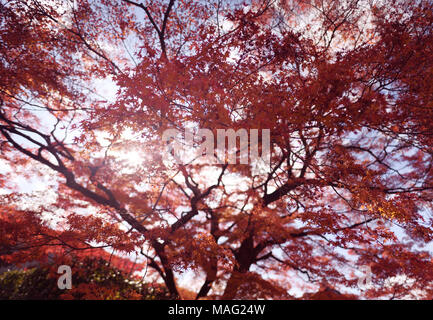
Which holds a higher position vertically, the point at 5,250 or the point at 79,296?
the point at 5,250

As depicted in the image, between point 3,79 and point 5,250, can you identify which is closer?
point 5,250

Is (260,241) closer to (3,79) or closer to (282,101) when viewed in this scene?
(282,101)

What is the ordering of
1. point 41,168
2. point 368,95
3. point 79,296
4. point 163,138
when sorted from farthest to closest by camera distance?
point 41,168
point 79,296
point 163,138
point 368,95

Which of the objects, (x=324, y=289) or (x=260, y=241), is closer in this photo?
(x=324, y=289)

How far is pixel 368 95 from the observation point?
201 inches

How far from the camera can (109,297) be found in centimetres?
734

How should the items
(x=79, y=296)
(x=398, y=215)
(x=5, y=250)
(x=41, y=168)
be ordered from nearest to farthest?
(x=398, y=215) → (x=5, y=250) → (x=79, y=296) → (x=41, y=168)

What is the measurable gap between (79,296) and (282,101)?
9.75 m

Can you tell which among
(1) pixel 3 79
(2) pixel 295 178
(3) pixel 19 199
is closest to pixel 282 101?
(2) pixel 295 178
